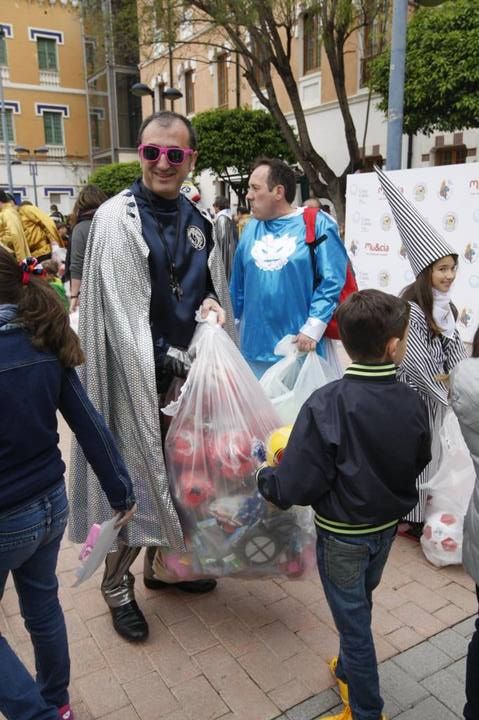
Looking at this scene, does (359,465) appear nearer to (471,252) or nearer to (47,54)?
(471,252)

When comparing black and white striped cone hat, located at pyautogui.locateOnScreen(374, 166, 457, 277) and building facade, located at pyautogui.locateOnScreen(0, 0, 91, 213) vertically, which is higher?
building facade, located at pyautogui.locateOnScreen(0, 0, 91, 213)

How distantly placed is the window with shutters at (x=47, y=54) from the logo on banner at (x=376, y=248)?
30.2 metres

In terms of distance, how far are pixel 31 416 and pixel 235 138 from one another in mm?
14000

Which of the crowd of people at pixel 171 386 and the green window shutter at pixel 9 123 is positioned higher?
the green window shutter at pixel 9 123

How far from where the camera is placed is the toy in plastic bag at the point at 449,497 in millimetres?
2885

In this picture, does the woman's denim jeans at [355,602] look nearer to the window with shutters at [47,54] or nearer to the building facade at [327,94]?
the building facade at [327,94]

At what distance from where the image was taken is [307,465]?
168 cm

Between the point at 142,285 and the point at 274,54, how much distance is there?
11.8 meters

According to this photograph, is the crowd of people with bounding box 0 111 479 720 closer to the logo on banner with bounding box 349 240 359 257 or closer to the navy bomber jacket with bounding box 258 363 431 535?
the navy bomber jacket with bounding box 258 363 431 535

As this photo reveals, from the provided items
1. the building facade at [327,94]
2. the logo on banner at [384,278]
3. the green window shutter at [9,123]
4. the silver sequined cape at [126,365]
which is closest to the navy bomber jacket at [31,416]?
the silver sequined cape at [126,365]

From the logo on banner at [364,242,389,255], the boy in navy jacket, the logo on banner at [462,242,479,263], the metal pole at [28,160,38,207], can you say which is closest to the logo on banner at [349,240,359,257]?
the logo on banner at [364,242,389,255]

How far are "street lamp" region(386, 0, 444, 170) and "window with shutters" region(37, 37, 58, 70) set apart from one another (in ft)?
100

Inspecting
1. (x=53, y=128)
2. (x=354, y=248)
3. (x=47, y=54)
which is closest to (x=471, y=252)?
(x=354, y=248)

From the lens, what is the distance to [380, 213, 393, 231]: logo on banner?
720 centimetres
